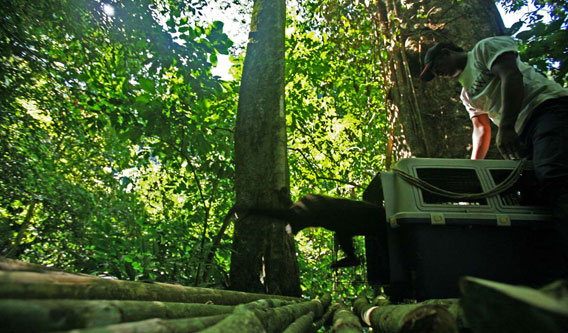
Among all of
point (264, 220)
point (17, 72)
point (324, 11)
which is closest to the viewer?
point (264, 220)

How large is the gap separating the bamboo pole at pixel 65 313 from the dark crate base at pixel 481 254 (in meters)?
1.58

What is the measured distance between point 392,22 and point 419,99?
129 cm

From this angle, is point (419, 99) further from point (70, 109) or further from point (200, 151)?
point (70, 109)

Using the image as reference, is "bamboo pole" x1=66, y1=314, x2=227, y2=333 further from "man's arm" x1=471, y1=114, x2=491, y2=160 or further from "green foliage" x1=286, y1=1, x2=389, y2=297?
"green foliage" x1=286, y1=1, x2=389, y2=297

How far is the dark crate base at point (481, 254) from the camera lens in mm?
1810

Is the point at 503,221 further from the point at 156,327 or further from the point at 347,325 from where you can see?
the point at 156,327

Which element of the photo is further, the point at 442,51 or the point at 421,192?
the point at 442,51

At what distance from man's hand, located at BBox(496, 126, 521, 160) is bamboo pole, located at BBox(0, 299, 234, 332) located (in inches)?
95.5

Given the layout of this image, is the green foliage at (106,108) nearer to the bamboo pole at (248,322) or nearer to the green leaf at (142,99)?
the green leaf at (142,99)

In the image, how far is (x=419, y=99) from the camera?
491 cm

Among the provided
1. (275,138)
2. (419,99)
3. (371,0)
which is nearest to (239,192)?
(275,138)

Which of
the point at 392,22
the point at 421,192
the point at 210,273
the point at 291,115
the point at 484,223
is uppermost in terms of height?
the point at 392,22

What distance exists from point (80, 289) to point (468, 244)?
1.96 metres

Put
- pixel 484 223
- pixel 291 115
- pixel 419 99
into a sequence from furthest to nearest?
1. pixel 291 115
2. pixel 419 99
3. pixel 484 223
